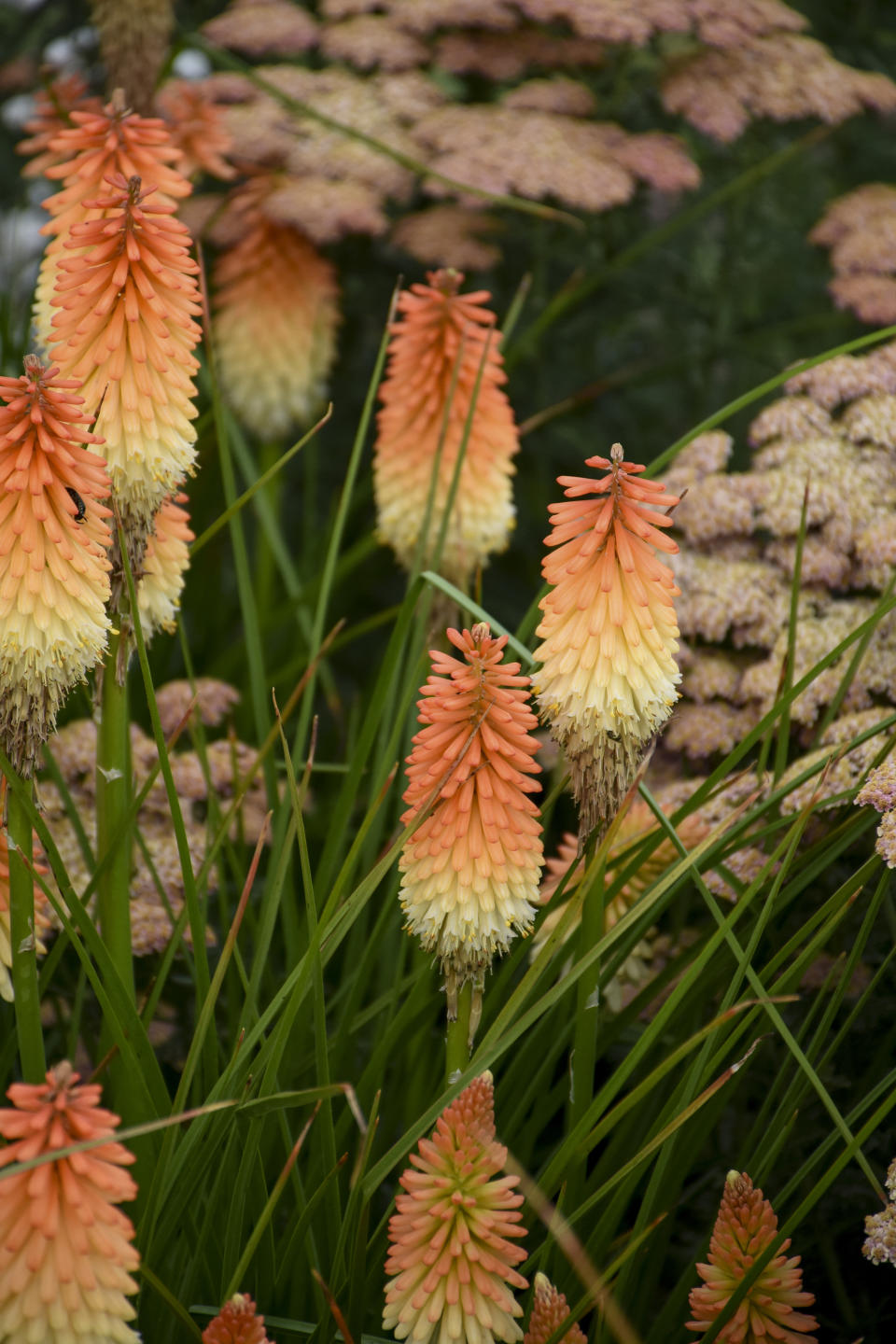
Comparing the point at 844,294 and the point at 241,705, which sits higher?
the point at 844,294

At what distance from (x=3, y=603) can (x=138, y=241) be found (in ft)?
2.19

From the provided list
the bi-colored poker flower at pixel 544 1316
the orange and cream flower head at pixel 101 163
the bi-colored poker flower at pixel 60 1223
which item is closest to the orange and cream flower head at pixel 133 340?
the orange and cream flower head at pixel 101 163

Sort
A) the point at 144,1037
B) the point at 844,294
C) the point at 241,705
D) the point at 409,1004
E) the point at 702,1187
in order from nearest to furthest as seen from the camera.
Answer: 1. the point at 144,1037
2. the point at 409,1004
3. the point at 702,1187
4. the point at 241,705
5. the point at 844,294

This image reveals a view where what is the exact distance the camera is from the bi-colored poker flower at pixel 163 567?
2.48 metres

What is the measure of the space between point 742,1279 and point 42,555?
1.47 meters

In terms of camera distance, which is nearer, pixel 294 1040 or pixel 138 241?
pixel 138 241

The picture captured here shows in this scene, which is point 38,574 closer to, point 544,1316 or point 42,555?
point 42,555

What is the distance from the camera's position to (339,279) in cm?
530

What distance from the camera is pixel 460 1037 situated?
210cm

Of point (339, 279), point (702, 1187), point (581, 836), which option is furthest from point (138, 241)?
point (339, 279)

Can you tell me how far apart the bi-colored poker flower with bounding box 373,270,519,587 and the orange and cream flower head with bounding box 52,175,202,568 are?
91 cm

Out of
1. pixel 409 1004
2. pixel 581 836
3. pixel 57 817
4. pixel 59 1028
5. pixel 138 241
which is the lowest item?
pixel 59 1028

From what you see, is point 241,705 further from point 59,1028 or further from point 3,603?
point 3,603

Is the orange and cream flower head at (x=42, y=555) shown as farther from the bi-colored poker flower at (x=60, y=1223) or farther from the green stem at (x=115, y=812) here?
the bi-colored poker flower at (x=60, y=1223)
